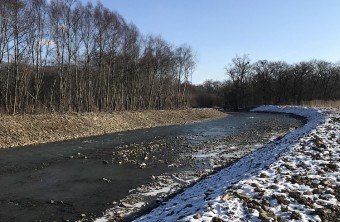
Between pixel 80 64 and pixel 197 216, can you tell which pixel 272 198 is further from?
pixel 80 64

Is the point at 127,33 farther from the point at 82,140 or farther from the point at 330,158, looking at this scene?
the point at 330,158

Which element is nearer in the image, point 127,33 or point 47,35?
point 47,35

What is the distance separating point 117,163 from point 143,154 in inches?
115

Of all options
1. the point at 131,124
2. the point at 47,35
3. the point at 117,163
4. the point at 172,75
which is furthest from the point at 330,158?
the point at 172,75

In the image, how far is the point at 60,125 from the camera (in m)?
29.9

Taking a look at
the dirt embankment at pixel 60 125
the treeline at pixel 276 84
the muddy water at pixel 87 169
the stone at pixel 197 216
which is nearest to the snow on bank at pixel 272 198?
the stone at pixel 197 216

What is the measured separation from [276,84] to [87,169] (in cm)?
10399

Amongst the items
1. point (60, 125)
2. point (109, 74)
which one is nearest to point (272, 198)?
point (60, 125)

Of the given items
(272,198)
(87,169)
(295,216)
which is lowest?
(87,169)

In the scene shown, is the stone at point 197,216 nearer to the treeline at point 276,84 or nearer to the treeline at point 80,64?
the treeline at point 80,64

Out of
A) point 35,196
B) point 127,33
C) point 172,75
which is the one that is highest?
point 127,33

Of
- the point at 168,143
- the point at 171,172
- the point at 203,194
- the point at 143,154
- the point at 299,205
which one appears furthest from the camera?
the point at 168,143

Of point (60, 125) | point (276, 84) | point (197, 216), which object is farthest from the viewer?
point (276, 84)

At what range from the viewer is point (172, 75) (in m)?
81.8
